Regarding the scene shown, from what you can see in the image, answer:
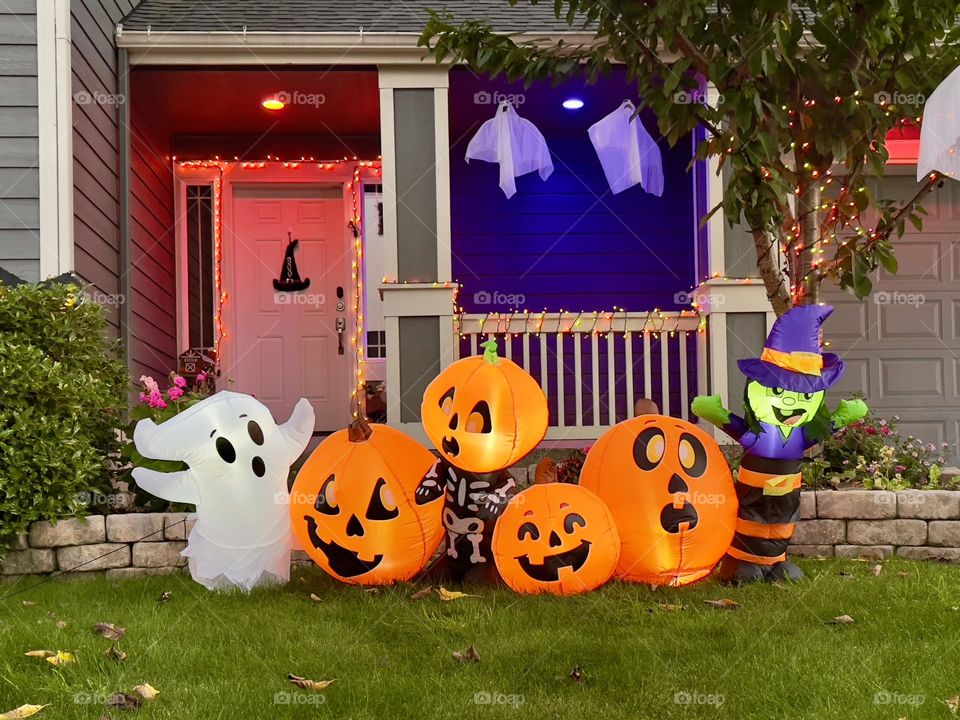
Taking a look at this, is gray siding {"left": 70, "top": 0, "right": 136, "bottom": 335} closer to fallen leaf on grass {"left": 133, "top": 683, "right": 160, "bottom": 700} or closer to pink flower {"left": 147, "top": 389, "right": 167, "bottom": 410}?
pink flower {"left": 147, "top": 389, "right": 167, "bottom": 410}

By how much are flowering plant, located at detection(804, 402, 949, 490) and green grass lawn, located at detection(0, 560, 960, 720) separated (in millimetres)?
913

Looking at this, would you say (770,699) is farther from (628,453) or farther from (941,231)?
(941,231)

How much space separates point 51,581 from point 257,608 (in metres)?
1.24

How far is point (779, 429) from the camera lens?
3.85m

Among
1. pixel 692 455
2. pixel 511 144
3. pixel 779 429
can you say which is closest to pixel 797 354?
pixel 779 429

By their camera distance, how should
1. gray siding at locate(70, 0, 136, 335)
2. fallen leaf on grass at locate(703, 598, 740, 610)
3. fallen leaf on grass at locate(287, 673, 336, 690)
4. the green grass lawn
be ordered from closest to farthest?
the green grass lawn, fallen leaf on grass at locate(287, 673, 336, 690), fallen leaf on grass at locate(703, 598, 740, 610), gray siding at locate(70, 0, 136, 335)

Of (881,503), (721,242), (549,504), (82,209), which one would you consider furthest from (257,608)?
(721,242)

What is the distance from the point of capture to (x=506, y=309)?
833 cm

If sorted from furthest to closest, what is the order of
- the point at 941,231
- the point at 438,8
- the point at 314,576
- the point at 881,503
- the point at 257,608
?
the point at 941,231 < the point at 438,8 < the point at 881,503 < the point at 314,576 < the point at 257,608

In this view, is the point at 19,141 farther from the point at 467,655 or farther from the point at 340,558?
the point at 467,655

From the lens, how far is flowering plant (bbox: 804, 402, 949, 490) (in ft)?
15.6

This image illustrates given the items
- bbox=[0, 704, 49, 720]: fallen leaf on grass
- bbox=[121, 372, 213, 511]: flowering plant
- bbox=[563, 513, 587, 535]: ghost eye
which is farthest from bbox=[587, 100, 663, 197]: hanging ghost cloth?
bbox=[0, 704, 49, 720]: fallen leaf on grass

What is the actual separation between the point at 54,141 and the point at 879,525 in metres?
5.25

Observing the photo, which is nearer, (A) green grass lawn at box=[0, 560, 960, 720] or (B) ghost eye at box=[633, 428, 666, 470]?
(A) green grass lawn at box=[0, 560, 960, 720]
